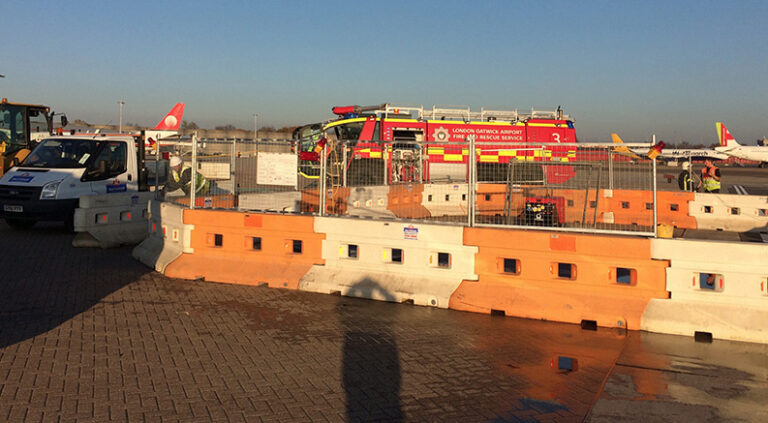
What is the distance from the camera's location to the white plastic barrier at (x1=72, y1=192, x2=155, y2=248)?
11.2 m

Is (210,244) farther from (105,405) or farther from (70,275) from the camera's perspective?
(105,405)

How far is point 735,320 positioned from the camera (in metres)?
6.31

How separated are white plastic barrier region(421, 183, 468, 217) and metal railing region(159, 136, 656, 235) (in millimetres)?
19

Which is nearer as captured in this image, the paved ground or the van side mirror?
the paved ground

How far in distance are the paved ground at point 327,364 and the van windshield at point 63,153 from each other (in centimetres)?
590

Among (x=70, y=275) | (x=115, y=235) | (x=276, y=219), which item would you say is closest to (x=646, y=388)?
(x=276, y=219)

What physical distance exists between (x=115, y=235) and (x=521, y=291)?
8286 millimetres

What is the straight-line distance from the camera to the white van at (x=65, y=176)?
12578 millimetres

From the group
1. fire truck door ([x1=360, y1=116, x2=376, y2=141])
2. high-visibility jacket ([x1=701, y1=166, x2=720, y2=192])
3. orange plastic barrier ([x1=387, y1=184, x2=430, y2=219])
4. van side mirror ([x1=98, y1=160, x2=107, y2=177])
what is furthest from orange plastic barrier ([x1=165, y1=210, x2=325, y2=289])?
high-visibility jacket ([x1=701, y1=166, x2=720, y2=192])

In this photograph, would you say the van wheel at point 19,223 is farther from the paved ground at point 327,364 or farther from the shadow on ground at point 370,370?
the shadow on ground at point 370,370

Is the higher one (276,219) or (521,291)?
(276,219)

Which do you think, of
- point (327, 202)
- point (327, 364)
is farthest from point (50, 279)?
point (327, 364)

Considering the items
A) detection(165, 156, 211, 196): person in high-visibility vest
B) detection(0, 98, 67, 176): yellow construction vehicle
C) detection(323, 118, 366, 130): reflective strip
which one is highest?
detection(323, 118, 366, 130): reflective strip

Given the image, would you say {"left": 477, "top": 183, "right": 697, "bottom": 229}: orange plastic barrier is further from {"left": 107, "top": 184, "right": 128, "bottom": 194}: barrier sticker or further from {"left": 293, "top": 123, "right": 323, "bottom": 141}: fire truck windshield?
{"left": 293, "top": 123, "right": 323, "bottom": 141}: fire truck windshield
